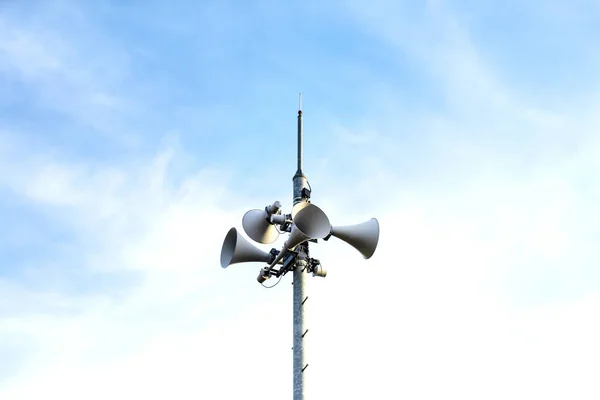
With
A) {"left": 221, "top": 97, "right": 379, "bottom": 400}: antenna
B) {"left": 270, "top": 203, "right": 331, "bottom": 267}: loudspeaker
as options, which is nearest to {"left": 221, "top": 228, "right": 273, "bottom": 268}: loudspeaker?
{"left": 221, "top": 97, "right": 379, "bottom": 400}: antenna

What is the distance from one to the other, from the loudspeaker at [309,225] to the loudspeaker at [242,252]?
1735 mm

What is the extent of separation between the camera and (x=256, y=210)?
69.5 feet

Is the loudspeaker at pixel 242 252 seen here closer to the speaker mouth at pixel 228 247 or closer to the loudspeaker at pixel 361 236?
the speaker mouth at pixel 228 247

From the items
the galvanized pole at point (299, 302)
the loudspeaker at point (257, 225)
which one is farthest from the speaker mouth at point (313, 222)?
the loudspeaker at point (257, 225)

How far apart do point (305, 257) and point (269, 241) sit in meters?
1.65

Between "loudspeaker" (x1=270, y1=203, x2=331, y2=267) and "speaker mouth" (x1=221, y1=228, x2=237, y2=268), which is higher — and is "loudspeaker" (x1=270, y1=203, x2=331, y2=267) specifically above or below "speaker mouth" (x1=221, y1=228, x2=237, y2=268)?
below

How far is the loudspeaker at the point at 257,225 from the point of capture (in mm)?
21047

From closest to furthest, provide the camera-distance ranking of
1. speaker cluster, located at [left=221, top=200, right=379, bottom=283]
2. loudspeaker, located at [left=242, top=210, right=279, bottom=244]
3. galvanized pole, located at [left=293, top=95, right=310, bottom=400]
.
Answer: galvanized pole, located at [left=293, top=95, right=310, bottom=400], speaker cluster, located at [left=221, top=200, right=379, bottom=283], loudspeaker, located at [left=242, top=210, right=279, bottom=244]

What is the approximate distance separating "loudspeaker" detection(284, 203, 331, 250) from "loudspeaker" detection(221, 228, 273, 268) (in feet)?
5.69

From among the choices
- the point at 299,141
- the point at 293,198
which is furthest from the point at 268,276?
the point at 299,141

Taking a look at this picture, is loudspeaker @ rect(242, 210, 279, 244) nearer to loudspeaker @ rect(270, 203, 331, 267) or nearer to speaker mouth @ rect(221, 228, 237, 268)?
speaker mouth @ rect(221, 228, 237, 268)

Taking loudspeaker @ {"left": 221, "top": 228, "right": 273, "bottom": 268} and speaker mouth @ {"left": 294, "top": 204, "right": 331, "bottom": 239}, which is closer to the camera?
speaker mouth @ {"left": 294, "top": 204, "right": 331, "bottom": 239}

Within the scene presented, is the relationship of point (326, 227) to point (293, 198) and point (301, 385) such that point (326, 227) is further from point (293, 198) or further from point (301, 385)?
point (301, 385)

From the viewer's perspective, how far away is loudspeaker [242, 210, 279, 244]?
21.0 meters
